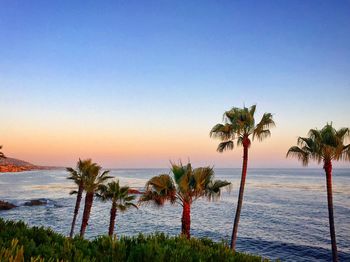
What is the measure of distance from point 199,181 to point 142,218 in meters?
37.2

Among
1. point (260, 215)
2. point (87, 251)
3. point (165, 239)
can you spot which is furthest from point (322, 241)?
point (87, 251)

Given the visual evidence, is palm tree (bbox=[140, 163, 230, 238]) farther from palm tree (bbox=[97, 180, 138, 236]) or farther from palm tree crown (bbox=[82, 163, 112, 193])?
palm tree crown (bbox=[82, 163, 112, 193])

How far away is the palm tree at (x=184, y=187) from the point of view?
738 inches

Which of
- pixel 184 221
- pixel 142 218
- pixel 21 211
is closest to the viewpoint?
pixel 184 221

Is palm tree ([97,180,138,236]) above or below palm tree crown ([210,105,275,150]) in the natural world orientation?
below

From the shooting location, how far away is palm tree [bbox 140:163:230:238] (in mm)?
18750

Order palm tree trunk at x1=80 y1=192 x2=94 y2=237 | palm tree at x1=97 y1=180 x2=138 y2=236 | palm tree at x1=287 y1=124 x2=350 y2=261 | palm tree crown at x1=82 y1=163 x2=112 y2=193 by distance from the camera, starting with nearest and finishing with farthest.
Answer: palm tree at x1=287 y1=124 x2=350 y2=261 < palm tree at x1=97 y1=180 x2=138 y2=236 < palm tree trunk at x1=80 y1=192 x2=94 y2=237 < palm tree crown at x1=82 y1=163 x2=112 y2=193

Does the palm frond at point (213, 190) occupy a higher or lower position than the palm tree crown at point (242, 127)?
lower

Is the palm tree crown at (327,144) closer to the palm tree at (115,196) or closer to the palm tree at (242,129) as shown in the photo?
the palm tree at (242,129)

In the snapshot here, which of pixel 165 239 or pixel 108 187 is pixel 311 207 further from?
pixel 165 239

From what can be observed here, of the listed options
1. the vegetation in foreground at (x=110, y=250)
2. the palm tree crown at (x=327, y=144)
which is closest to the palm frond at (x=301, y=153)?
the palm tree crown at (x=327, y=144)

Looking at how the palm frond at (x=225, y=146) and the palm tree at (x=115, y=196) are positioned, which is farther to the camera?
the palm tree at (x=115, y=196)

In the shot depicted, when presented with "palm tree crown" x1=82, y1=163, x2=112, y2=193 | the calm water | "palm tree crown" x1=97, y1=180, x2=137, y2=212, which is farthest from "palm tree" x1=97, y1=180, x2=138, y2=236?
the calm water

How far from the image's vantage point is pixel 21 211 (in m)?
59.0
